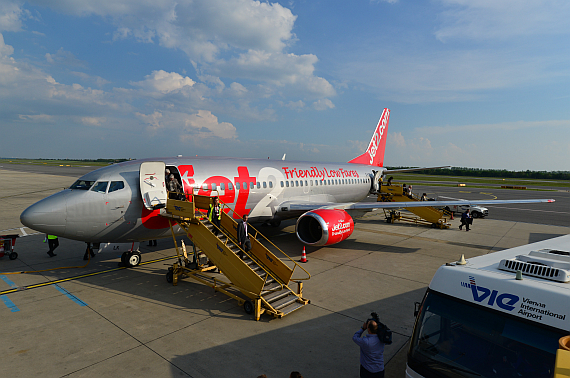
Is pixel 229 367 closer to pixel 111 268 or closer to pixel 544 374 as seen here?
pixel 544 374

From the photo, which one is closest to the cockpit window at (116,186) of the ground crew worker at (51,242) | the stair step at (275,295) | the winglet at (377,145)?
the ground crew worker at (51,242)

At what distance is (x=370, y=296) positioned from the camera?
35.1 feet

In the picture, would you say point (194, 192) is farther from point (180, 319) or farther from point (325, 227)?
point (325, 227)

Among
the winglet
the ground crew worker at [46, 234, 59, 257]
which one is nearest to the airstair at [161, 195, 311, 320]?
the ground crew worker at [46, 234, 59, 257]

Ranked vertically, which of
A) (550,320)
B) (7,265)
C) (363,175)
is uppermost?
(363,175)

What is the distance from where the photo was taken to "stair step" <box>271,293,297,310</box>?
30.8ft

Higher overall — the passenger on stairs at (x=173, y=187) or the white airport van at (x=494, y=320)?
the passenger on stairs at (x=173, y=187)

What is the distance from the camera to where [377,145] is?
32844mm

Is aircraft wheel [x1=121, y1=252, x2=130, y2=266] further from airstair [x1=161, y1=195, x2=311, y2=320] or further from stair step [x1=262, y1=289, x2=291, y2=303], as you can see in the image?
stair step [x1=262, y1=289, x2=291, y2=303]

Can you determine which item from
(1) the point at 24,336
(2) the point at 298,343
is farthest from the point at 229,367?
(1) the point at 24,336

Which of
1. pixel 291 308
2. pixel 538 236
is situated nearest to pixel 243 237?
pixel 291 308

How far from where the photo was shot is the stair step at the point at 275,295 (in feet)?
31.2

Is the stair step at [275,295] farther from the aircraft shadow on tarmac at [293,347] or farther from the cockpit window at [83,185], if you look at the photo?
the cockpit window at [83,185]

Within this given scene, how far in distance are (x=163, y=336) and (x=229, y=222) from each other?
4916mm
